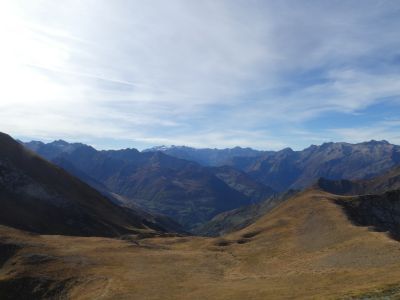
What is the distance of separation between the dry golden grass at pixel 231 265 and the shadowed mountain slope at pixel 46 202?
36.7 meters

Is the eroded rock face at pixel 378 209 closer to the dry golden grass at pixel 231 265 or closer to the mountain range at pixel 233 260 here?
the mountain range at pixel 233 260

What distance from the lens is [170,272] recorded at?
242 feet

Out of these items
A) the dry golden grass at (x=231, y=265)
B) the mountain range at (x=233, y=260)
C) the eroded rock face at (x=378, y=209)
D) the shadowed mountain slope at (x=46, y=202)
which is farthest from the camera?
the shadowed mountain slope at (x=46, y=202)

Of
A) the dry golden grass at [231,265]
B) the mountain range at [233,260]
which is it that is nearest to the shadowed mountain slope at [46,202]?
the mountain range at [233,260]

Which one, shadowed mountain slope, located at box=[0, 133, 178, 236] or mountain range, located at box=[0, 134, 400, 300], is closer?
mountain range, located at box=[0, 134, 400, 300]

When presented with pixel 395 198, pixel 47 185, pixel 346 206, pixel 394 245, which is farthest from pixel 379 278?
pixel 47 185

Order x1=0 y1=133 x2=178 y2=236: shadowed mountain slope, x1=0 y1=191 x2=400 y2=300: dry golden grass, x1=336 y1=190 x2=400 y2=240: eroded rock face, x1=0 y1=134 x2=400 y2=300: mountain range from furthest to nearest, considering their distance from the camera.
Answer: x1=0 y1=133 x2=178 y2=236: shadowed mountain slope, x1=336 y1=190 x2=400 y2=240: eroded rock face, x1=0 y1=134 x2=400 y2=300: mountain range, x1=0 y1=191 x2=400 y2=300: dry golden grass

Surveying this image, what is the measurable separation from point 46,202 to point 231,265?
93.8 m

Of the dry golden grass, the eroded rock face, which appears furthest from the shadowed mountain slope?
the eroded rock face

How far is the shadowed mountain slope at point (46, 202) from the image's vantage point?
13850 centimetres

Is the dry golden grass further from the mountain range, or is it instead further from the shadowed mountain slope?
the shadowed mountain slope

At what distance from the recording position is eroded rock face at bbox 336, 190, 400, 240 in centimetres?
12712

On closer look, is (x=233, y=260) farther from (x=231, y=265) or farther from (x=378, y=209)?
(x=378, y=209)

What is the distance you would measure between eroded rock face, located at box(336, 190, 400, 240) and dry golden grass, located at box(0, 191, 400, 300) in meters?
18.7
